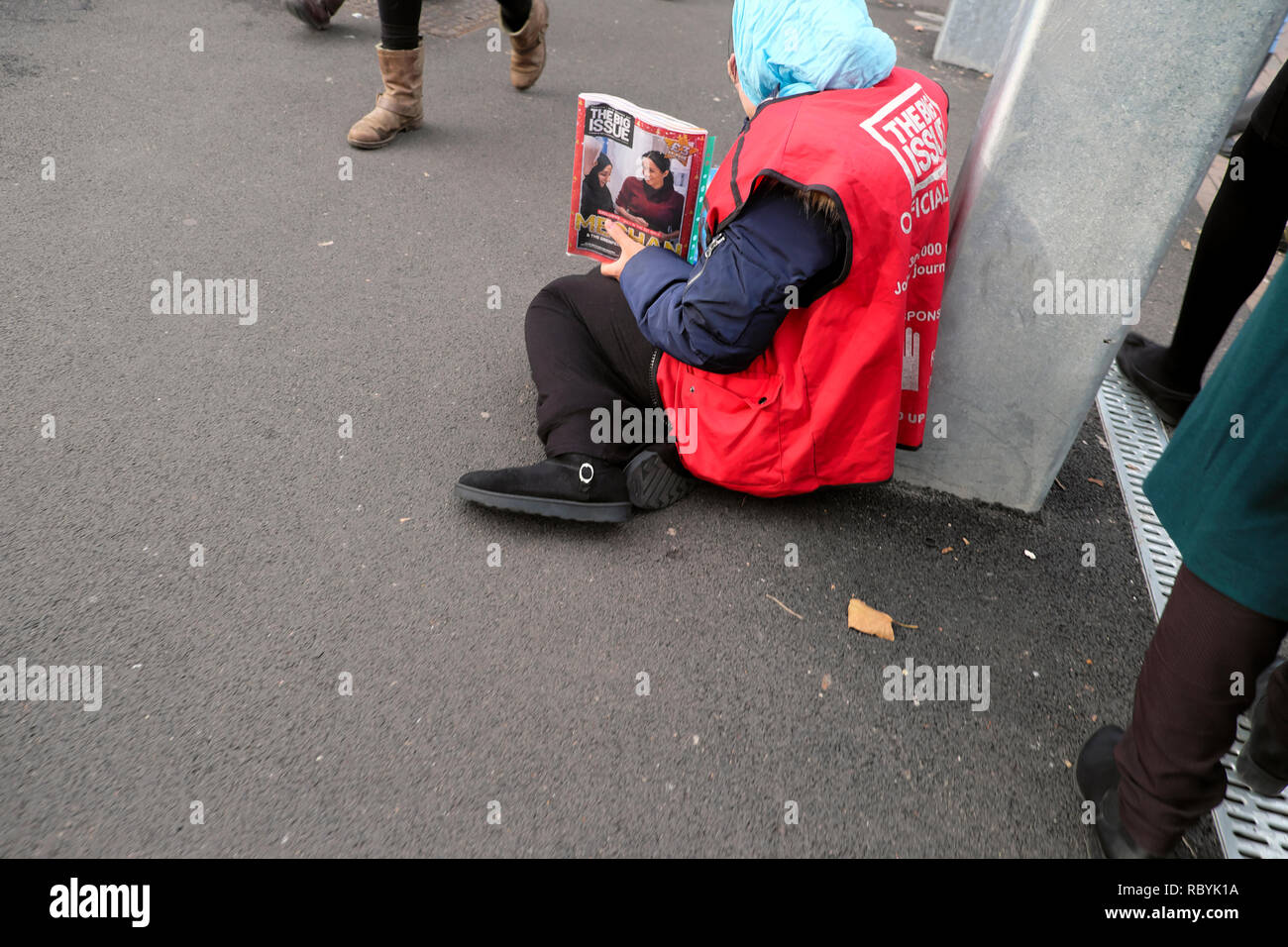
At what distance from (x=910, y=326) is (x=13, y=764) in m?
2.18

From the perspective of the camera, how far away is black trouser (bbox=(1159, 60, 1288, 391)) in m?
2.73

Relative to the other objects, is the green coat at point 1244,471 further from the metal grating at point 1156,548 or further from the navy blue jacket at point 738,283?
the navy blue jacket at point 738,283

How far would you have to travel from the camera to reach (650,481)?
2.43 metres

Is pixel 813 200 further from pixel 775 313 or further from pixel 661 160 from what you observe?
pixel 661 160

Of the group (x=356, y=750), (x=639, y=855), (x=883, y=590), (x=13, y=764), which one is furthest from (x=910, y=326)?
(x=13, y=764)

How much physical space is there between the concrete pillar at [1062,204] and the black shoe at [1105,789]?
89cm

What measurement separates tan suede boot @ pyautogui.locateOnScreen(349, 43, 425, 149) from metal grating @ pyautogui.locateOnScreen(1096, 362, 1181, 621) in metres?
3.29

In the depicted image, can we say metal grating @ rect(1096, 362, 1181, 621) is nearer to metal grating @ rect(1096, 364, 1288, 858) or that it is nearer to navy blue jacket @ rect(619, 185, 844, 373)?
metal grating @ rect(1096, 364, 1288, 858)

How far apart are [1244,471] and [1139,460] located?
1741 mm

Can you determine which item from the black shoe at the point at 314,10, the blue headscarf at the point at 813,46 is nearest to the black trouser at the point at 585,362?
the blue headscarf at the point at 813,46

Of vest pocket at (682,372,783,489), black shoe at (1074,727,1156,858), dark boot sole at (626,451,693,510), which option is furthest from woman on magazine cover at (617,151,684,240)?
black shoe at (1074,727,1156,858)

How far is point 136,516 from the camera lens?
2.24 meters
